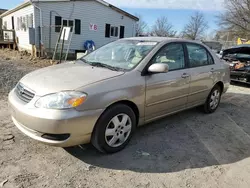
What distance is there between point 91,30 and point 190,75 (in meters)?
13.3

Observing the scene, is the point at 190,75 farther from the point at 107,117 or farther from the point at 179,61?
the point at 107,117

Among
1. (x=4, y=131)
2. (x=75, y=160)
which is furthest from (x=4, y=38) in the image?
(x=75, y=160)

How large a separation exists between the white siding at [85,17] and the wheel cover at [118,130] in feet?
41.6

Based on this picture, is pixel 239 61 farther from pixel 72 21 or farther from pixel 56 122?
pixel 72 21

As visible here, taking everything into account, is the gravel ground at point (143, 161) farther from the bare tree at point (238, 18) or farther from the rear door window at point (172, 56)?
the bare tree at point (238, 18)

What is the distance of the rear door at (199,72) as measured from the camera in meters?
4.20

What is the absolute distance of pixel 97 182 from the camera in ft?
8.32

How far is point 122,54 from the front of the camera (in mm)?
3695

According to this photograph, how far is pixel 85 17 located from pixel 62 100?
14.4 m

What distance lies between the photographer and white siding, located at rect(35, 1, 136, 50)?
46.7ft

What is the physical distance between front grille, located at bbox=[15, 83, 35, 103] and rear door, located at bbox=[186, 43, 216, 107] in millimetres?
2738

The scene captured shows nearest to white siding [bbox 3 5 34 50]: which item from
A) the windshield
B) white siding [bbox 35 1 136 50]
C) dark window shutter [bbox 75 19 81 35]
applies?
white siding [bbox 35 1 136 50]

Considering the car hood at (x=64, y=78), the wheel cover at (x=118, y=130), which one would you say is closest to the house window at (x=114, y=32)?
the car hood at (x=64, y=78)

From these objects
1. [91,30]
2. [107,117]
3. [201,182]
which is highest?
[91,30]
